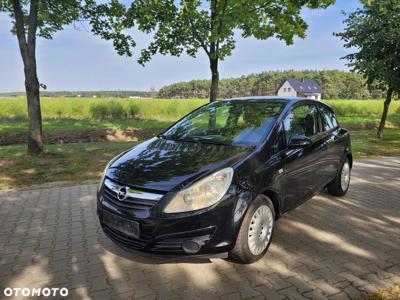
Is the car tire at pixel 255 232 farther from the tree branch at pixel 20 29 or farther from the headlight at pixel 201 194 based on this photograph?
the tree branch at pixel 20 29

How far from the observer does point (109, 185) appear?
3.49 meters

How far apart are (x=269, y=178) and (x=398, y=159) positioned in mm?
8663

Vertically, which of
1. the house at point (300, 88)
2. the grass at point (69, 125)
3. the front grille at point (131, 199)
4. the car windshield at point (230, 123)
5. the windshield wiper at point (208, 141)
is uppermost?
the house at point (300, 88)

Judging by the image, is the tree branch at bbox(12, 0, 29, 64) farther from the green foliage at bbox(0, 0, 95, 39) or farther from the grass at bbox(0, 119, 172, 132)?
the grass at bbox(0, 119, 172, 132)

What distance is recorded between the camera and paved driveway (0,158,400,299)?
3139 mm

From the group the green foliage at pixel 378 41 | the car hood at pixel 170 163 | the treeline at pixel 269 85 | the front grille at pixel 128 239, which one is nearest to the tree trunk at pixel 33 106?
the car hood at pixel 170 163

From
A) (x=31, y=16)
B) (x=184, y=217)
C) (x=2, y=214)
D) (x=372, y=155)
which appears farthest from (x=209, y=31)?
(x=184, y=217)

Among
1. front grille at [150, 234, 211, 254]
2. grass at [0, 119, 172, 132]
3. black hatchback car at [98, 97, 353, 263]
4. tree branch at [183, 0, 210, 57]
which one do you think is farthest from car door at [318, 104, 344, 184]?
grass at [0, 119, 172, 132]

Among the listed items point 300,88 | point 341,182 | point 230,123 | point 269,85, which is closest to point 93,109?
point 341,182

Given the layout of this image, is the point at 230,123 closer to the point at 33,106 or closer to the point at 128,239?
the point at 128,239

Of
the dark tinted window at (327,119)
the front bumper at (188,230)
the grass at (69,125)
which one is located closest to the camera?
the front bumper at (188,230)

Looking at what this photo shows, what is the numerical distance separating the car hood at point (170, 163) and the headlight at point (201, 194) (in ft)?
0.28

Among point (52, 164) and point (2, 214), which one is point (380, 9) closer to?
point (52, 164)

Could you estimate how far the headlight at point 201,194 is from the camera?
300cm
